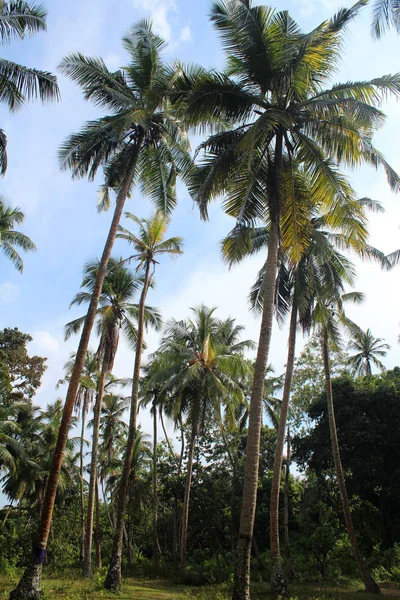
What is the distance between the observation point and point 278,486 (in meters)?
16.7

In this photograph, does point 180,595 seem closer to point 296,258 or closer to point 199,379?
point 199,379

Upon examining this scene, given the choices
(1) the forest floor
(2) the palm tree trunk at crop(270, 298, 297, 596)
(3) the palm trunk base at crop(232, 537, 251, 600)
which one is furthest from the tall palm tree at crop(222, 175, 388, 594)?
(3) the palm trunk base at crop(232, 537, 251, 600)

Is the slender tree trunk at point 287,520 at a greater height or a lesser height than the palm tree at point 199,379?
lesser

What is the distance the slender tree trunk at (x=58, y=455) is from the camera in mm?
9594

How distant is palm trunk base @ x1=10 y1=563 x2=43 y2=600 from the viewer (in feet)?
31.0

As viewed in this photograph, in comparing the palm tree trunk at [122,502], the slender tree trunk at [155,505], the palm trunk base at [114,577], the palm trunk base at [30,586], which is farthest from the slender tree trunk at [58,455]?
the slender tree trunk at [155,505]

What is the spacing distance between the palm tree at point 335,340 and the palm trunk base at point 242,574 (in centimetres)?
1042

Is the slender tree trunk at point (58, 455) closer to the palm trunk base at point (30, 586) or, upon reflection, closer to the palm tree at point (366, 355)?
the palm trunk base at point (30, 586)

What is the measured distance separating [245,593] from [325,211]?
823 cm

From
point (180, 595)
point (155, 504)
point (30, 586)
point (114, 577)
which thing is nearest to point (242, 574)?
point (30, 586)

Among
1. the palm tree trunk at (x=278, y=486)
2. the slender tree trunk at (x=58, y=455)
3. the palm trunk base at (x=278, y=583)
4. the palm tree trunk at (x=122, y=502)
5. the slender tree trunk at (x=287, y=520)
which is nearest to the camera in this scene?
the slender tree trunk at (x=58, y=455)

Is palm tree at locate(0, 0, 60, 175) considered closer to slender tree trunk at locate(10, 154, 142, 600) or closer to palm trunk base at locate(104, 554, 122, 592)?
slender tree trunk at locate(10, 154, 142, 600)

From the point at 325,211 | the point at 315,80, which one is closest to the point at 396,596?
the point at 325,211

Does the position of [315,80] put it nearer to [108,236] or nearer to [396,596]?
[108,236]
